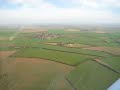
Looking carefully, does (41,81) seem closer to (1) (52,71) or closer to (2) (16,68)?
(1) (52,71)

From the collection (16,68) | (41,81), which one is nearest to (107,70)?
(41,81)

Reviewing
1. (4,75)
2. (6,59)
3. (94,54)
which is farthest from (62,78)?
(94,54)

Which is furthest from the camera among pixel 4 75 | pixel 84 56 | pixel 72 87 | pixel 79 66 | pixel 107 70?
pixel 84 56

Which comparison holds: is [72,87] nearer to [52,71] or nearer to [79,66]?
[52,71]

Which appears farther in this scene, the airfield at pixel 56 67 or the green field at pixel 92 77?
the airfield at pixel 56 67

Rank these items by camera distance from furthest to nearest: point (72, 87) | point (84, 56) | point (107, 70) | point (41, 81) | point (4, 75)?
1. point (84, 56)
2. point (107, 70)
3. point (4, 75)
4. point (41, 81)
5. point (72, 87)

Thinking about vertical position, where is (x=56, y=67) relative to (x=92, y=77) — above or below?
below

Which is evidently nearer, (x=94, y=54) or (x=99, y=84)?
(x=99, y=84)

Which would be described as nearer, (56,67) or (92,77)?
(92,77)

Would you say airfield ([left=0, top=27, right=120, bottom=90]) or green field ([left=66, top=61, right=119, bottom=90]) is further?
airfield ([left=0, top=27, right=120, bottom=90])
